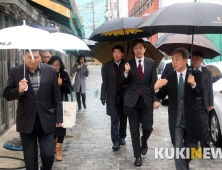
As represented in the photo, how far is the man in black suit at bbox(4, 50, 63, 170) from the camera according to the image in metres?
3.43

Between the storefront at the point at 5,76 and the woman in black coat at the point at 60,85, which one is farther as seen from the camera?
the storefront at the point at 5,76

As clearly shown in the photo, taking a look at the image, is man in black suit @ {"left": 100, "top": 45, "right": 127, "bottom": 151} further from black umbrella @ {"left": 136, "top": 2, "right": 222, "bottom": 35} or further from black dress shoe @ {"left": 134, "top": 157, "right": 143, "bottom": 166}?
black umbrella @ {"left": 136, "top": 2, "right": 222, "bottom": 35}

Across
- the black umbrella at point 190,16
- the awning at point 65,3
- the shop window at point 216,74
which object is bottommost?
the shop window at point 216,74

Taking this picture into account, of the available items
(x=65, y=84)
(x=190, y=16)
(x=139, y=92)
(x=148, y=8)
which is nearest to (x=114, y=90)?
(x=139, y=92)

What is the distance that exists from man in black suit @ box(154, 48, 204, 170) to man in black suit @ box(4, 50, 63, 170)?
54.9 inches

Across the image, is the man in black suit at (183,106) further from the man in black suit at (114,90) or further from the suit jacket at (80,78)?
the suit jacket at (80,78)

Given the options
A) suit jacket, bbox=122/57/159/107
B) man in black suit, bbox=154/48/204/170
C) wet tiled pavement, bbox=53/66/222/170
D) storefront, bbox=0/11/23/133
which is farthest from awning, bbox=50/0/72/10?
man in black suit, bbox=154/48/204/170

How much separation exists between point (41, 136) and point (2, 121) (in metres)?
3.69

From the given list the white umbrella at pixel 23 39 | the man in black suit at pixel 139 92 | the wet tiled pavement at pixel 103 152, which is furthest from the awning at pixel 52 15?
the white umbrella at pixel 23 39

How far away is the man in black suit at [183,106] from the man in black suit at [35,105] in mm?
1395

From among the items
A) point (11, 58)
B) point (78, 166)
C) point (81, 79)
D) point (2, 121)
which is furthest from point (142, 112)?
point (81, 79)

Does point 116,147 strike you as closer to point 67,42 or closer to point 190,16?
point 67,42

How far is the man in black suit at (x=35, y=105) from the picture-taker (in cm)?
343

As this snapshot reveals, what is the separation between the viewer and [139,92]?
469 cm
